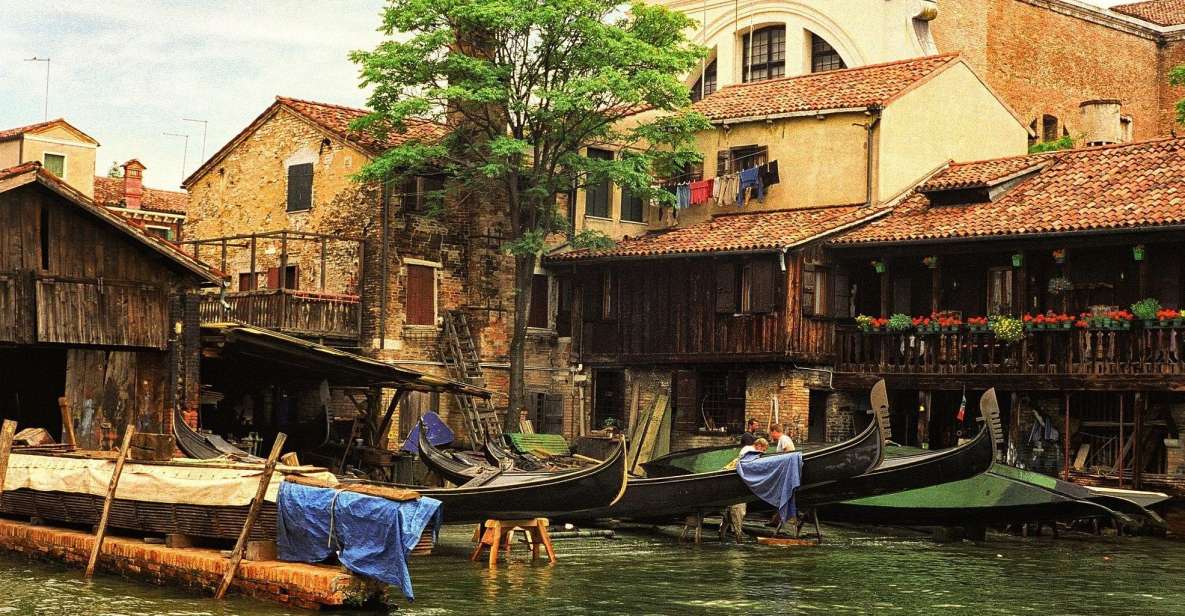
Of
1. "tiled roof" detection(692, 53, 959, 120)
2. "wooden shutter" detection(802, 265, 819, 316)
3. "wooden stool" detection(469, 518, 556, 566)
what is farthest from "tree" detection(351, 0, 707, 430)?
"wooden stool" detection(469, 518, 556, 566)

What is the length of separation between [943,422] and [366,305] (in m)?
10.8

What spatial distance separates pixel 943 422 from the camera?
2998 centimetres

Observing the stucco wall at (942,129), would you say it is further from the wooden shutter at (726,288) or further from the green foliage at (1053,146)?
the wooden shutter at (726,288)

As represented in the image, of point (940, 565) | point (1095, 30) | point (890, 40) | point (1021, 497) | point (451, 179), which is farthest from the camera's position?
point (1095, 30)

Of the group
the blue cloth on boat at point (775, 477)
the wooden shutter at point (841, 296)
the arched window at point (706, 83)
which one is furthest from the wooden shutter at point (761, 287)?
the arched window at point (706, 83)

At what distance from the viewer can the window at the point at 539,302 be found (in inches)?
1335

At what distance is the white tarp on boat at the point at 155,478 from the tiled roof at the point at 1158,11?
110ft

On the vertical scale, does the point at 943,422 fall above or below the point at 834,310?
below

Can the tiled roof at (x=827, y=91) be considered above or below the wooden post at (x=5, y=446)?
above

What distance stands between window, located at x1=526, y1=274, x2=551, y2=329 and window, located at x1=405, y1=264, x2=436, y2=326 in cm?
229

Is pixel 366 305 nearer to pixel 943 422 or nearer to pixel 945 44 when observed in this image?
pixel 943 422

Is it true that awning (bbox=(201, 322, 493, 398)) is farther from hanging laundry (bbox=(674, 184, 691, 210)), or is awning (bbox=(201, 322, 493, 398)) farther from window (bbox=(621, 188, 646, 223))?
window (bbox=(621, 188, 646, 223))

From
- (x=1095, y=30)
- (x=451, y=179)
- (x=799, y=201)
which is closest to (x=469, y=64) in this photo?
(x=451, y=179)

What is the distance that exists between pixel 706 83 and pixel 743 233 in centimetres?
1142
